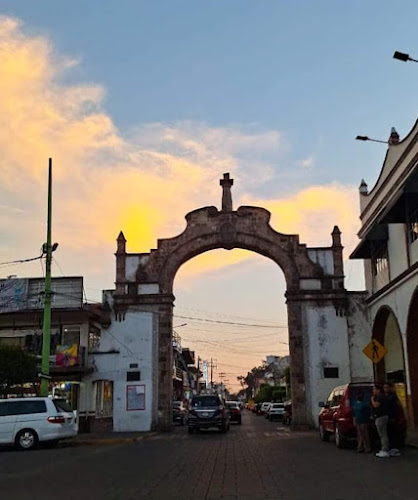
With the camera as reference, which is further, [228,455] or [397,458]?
[228,455]

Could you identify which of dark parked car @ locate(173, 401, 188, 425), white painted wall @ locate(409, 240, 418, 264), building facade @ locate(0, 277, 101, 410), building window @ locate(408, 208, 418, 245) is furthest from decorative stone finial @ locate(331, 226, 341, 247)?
dark parked car @ locate(173, 401, 188, 425)

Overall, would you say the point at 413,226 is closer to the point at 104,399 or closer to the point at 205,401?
the point at 205,401

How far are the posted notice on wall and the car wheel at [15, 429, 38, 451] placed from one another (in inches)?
391

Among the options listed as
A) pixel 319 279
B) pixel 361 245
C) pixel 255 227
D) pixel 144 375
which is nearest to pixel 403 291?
pixel 361 245

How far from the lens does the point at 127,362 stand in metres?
30.8

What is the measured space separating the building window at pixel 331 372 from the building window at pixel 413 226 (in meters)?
10.1

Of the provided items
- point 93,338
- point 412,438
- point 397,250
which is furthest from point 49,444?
point 397,250

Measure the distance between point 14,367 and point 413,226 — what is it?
17580 mm

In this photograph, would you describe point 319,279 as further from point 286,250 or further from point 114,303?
point 114,303

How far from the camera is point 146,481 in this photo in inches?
443

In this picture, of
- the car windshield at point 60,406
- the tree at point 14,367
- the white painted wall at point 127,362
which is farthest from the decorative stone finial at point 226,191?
the car windshield at point 60,406

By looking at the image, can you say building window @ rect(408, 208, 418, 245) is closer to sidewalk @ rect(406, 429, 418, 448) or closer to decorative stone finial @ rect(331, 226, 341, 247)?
sidewalk @ rect(406, 429, 418, 448)

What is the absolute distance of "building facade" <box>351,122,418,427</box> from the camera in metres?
21.6

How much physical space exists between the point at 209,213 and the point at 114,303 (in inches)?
267
